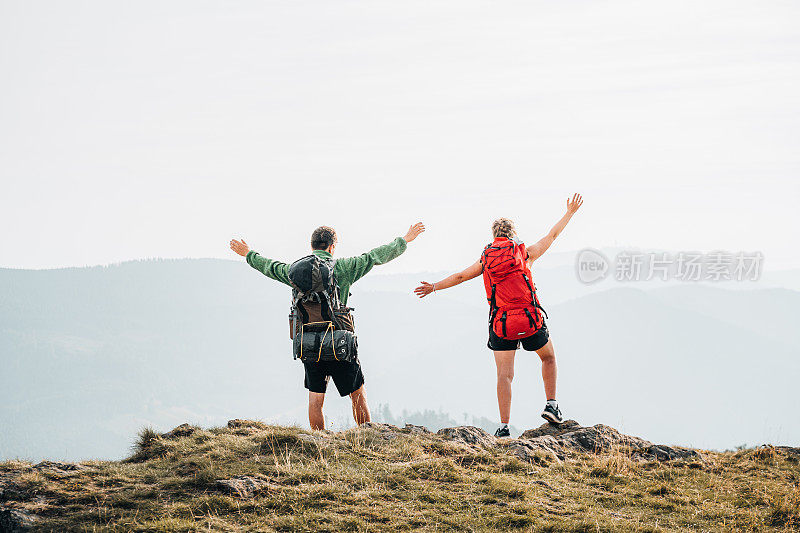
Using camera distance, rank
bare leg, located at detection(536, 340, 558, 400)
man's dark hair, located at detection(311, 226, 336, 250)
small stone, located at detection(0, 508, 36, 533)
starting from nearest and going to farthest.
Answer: small stone, located at detection(0, 508, 36, 533) < man's dark hair, located at detection(311, 226, 336, 250) < bare leg, located at detection(536, 340, 558, 400)

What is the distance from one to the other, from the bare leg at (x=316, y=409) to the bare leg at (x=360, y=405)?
448 millimetres

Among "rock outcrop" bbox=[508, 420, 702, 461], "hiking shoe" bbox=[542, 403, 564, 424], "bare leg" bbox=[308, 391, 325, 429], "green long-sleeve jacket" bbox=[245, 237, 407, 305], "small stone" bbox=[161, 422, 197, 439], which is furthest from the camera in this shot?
"hiking shoe" bbox=[542, 403, 564, 424]

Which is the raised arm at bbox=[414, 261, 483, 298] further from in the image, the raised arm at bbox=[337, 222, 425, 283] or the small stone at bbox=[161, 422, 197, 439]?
the small stone at bbox=[161, 422, 197, 439]

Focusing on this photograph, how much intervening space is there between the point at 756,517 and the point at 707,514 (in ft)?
1.66

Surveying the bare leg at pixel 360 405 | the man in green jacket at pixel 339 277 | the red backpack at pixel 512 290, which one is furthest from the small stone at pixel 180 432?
the red backpack at pixel 512 290

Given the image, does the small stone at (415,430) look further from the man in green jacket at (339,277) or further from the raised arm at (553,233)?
the raised arm at (553,233)

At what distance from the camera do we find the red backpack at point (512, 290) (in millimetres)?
11047

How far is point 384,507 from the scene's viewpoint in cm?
755

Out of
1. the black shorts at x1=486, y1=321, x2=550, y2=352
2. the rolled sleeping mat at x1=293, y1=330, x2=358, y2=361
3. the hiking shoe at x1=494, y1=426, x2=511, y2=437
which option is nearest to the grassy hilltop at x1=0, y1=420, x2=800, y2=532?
the hiking shoe at x1=494, y1=426, x2=511, y2=437

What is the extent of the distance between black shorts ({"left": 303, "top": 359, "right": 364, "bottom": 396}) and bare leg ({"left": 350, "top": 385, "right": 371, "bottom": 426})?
141mm

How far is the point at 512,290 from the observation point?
11.1 meters

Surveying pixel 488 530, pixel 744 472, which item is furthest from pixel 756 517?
pixel 488 530

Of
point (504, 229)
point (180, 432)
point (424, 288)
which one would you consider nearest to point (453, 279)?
point (424, 288)

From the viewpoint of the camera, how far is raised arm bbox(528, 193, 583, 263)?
1122 cm
